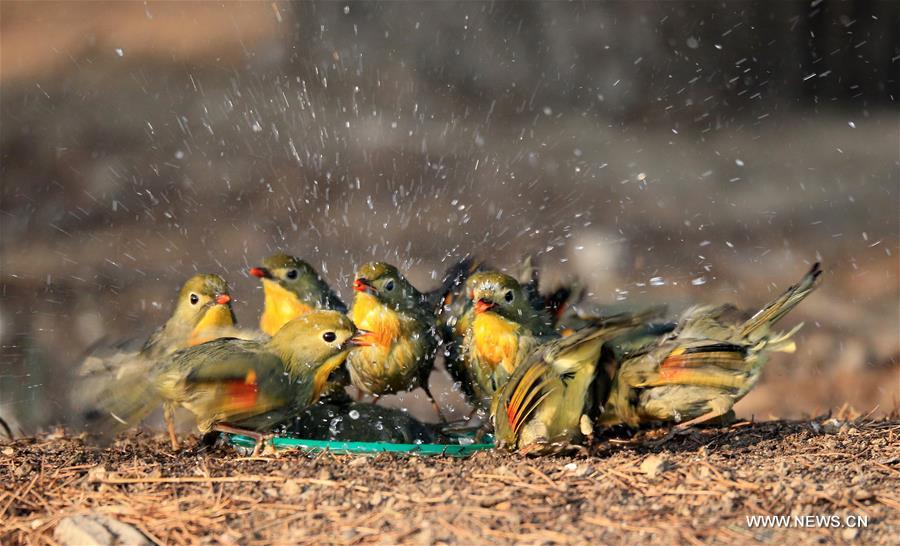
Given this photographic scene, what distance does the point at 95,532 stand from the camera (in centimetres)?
289

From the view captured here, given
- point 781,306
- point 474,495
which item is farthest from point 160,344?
point 781,306

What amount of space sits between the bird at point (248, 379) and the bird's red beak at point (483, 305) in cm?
54

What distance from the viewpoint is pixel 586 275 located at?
25.6 feet

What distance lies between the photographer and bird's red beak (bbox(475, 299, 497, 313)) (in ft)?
14.3

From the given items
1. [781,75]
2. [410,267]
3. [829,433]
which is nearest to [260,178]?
[410,267]

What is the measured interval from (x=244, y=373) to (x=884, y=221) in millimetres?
5958

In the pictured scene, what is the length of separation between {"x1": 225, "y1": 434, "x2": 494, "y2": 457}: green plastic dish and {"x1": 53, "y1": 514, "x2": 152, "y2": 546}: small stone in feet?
2.88

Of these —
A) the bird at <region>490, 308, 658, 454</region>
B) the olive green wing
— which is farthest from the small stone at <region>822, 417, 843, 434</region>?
the olive green wing

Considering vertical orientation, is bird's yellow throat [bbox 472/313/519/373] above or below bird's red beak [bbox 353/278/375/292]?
below

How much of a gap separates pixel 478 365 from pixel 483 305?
0.31 m

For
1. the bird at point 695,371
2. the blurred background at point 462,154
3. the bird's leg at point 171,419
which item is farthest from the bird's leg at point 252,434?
the blurred background at point 462,154

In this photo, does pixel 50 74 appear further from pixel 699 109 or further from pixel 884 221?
pixel 884 221

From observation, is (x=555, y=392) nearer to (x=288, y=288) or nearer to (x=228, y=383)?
(x=228, y=383)

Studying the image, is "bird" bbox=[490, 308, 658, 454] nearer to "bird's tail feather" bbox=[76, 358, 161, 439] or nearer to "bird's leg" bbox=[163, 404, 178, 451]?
"bird's leg" bbox=[163, 404, 178, 451]
